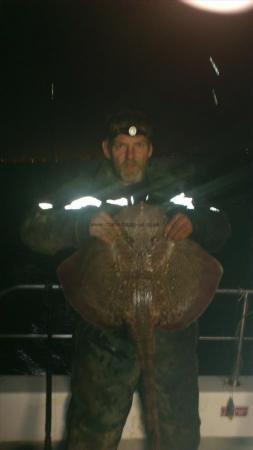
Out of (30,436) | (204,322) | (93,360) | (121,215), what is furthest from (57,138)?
(204,322)

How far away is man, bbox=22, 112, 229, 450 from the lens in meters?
2.53

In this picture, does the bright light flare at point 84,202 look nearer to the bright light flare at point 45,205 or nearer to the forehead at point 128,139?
the bright light flare at point 45,205

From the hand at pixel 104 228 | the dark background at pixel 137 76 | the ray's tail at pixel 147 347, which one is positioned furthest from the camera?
the dark background at pixel 137 76

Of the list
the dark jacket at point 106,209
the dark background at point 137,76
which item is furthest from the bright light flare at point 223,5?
the dark jacket at point 106,209

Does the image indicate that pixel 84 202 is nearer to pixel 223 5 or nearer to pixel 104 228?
pixel 104 228

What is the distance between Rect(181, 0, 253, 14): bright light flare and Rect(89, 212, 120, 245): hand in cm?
259

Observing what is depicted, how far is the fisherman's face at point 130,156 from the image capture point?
2605 millimetres

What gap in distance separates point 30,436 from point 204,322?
628 inches

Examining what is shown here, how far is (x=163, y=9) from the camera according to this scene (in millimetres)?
4285

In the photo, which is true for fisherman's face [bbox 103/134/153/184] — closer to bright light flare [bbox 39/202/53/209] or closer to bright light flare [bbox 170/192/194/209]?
bright light flare [bbox 170/192/194/209]

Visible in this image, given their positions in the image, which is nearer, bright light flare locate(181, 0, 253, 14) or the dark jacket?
the dark jacket

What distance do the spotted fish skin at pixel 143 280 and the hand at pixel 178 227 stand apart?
0.20 ft

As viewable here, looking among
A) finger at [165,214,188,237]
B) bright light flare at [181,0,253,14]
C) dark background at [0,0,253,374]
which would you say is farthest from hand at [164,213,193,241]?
bright light flare at [181,0,253,14]

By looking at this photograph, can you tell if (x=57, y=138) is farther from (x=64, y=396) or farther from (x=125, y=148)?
(x=64, y=396)
